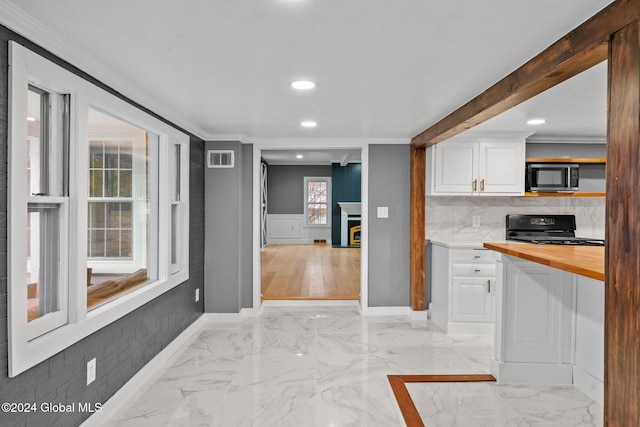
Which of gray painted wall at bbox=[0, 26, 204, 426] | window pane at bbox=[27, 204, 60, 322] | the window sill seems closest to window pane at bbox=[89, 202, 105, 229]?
the window sill

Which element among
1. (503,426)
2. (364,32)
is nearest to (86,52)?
(364,32)

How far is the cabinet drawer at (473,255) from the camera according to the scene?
426 centimetres

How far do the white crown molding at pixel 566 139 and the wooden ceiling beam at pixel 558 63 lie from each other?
2226mm

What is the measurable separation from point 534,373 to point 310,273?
462cm

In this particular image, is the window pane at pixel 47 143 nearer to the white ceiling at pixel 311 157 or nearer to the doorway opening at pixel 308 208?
the doorway opening at pixel 308 208

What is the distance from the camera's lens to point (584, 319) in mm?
2840

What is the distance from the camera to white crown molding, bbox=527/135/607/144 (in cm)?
486

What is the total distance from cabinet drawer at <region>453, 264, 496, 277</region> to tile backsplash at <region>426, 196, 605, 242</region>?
2.22ft

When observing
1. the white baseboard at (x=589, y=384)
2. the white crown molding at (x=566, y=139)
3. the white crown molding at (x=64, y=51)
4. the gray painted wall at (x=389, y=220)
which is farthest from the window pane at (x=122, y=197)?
the white crown molding at (x=566, y=139)

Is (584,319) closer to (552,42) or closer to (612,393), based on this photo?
(612,393)

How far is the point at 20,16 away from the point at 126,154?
2041 mm

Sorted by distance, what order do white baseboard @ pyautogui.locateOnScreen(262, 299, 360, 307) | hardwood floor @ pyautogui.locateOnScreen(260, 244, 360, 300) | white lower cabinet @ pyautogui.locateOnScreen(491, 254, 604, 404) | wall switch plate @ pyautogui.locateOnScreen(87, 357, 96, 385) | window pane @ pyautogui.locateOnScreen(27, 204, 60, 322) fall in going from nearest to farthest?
window pane @ pyautogui.locateOnScreen(27, 204, 60, 322)
wall switch plate @ pyautogui.locateOnScreen(87, 357, 96, 385)
white lower cabinet @ pyautogui.locateOnScreen(491, 254, 604, 404)
white baseboard @ pyautogui.locateOnScreen(262, 299, 360, 307)
hardwood floor @ pyautogui.locateOnScreen(260, 244, 360, 300)

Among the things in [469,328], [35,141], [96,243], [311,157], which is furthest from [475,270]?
[311,157]

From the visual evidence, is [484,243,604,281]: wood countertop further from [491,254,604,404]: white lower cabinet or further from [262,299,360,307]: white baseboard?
[262,299,360,307]: white baseboard
